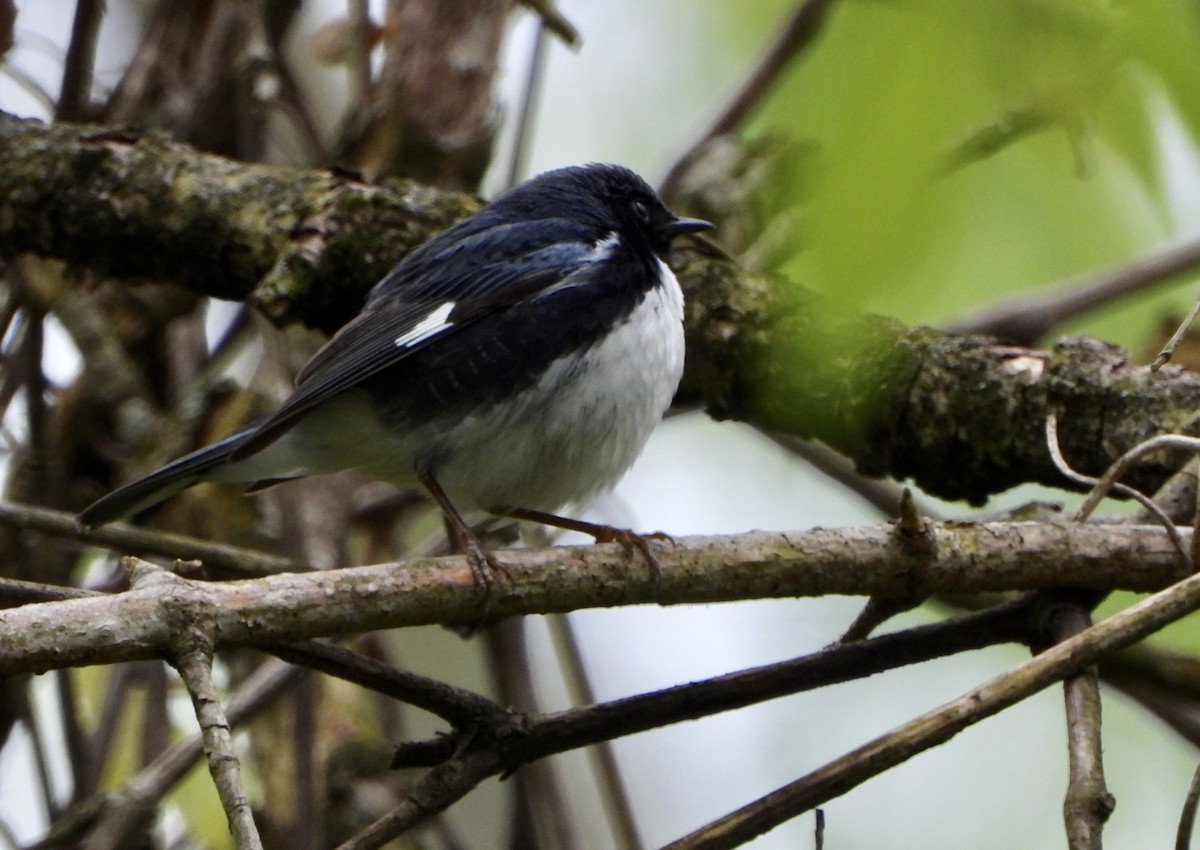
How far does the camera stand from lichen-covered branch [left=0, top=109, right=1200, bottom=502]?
9.83 ft

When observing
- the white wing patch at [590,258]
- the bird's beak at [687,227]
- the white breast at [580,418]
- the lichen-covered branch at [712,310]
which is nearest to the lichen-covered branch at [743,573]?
the lichen-covered branch at [712,310]

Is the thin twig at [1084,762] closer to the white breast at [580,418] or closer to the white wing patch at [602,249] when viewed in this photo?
the white breast at [580,418]

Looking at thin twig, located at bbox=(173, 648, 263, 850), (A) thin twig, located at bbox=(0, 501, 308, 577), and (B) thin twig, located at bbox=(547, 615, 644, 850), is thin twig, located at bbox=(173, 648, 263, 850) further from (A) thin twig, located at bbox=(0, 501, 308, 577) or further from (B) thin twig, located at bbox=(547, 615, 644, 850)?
(B) thin twig, located at bbox=(547, 615, 644, 850)

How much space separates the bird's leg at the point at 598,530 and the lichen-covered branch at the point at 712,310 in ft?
1.48

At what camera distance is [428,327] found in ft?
10.8

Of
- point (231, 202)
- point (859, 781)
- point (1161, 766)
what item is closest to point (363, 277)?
point (231, 202)

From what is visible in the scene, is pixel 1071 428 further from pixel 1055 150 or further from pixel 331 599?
pixel 331 599

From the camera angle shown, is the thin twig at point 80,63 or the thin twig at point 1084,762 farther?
the thin twig at point 80,63

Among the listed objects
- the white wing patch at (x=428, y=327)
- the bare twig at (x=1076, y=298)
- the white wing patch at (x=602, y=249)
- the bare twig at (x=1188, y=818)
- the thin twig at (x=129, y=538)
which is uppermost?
the white wing patch at (x=602, y=249)

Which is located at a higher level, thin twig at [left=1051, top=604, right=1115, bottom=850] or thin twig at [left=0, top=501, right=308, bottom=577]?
thin twig at [left=0, top=501, right=308, bottom=577]

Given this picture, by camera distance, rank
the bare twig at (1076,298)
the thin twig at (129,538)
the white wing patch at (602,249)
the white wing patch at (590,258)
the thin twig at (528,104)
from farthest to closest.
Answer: the thin twig at (528,104)
the bare twig at (1076,298)
the white wing patch at (602,249)
the white wing patch at (590,258)
the thin twig at (129,538)

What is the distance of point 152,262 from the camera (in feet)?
12.0

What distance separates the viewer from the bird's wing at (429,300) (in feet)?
10.5

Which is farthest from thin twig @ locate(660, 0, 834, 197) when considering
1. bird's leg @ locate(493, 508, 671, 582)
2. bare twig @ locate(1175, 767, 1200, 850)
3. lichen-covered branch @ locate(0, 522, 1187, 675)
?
bare twig @ locate(1175, 767, 1200, 850)
